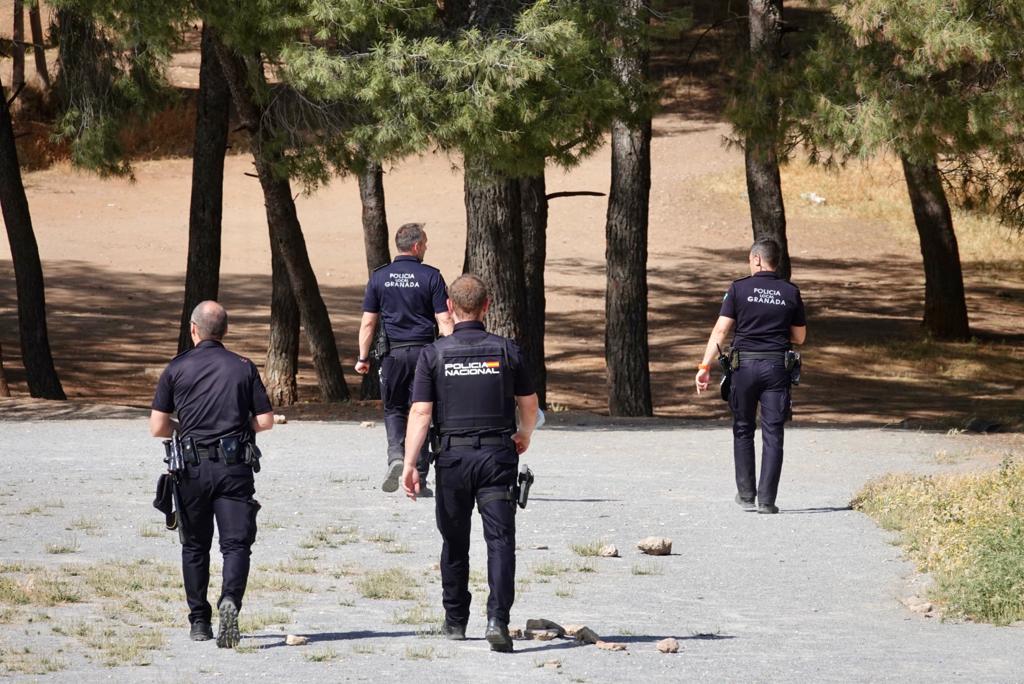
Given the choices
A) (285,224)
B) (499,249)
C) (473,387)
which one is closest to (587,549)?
(473,387)

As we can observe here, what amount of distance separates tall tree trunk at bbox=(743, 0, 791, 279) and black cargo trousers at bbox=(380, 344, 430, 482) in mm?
7078

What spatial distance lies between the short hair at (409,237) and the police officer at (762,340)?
2072 millimetres

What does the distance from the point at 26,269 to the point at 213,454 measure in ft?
49.9

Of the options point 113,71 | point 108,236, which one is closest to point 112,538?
point 113,71

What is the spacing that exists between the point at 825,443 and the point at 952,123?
327cm

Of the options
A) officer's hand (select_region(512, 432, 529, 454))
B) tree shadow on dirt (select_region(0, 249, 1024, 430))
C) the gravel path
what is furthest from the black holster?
tree shadow on dirt (select_region(0, 249, 1024, 430))

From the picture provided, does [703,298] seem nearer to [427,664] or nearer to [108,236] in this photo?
[108,236]

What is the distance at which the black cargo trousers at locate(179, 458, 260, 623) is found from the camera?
6691 mm

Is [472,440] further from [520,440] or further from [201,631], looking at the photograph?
[201,631]

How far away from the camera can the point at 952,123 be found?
1459cm

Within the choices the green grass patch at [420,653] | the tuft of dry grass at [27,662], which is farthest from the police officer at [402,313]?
the tuft of dry grass at [27,662]

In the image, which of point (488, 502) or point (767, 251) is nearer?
point (488, 502)

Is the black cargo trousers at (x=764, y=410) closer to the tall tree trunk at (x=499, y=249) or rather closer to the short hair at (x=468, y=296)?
the short hair at (x=468, y=296)

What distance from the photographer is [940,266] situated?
28.8 m
